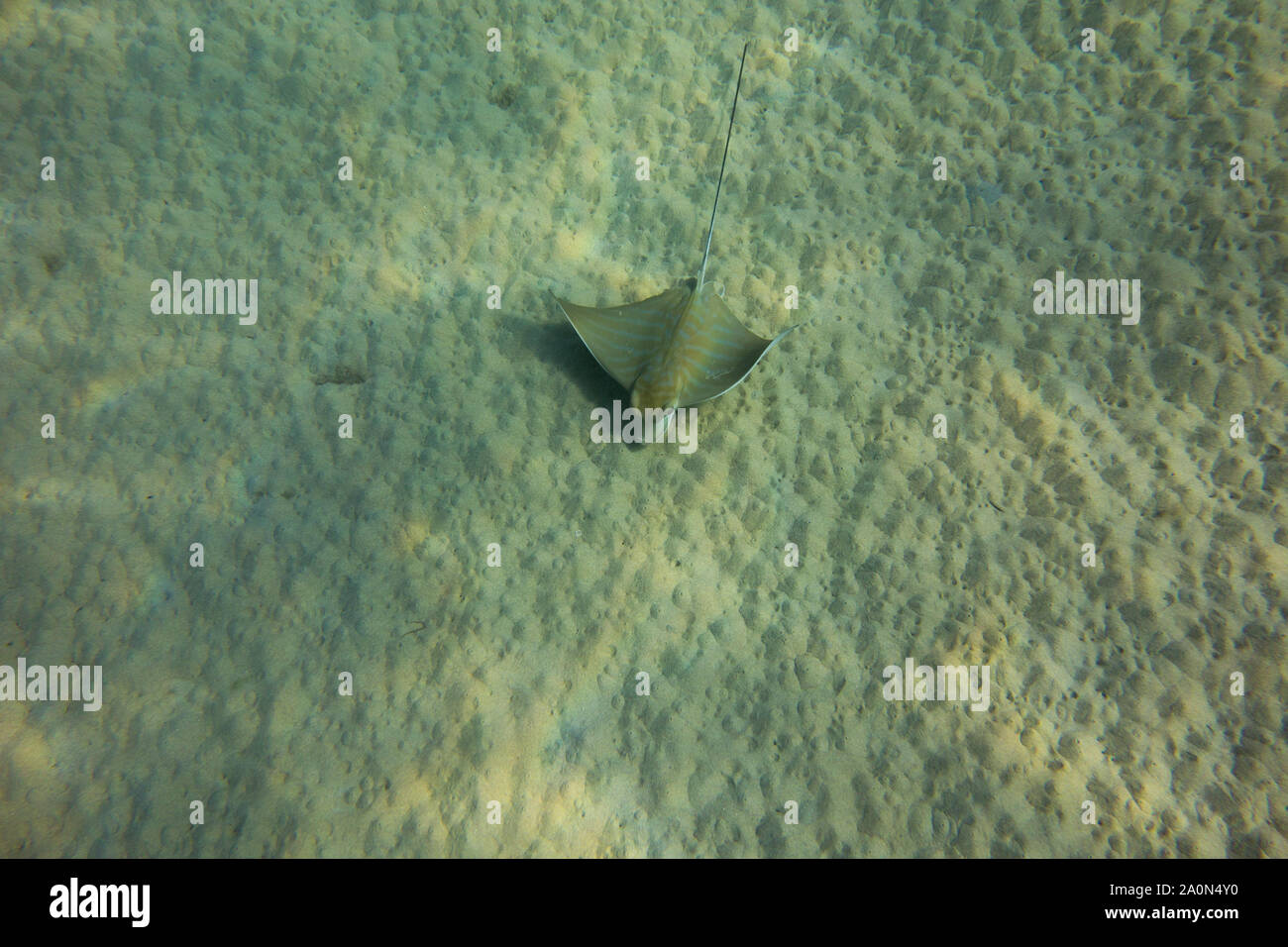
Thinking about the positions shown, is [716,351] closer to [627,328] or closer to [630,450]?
[627,328]

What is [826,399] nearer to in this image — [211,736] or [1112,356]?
[1112,356]

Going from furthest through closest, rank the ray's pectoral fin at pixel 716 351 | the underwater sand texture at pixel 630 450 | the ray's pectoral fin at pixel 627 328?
1. the ray's pectoral fin at pixel 627 328
2. the ray's pectoral fin at pixel 716 351
3. the underwater sand texture at pixel 630 450

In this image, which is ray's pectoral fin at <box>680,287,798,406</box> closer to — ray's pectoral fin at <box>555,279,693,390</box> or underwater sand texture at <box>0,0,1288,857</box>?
ray's pectoral fin at <box>555,279,693,390</box>

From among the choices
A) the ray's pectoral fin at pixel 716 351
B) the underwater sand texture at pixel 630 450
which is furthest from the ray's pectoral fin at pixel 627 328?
the underwater sand texture at pixel 630 450

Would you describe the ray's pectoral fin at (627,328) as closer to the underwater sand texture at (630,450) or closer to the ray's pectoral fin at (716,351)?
the ray's pectoral fin at (716,351)

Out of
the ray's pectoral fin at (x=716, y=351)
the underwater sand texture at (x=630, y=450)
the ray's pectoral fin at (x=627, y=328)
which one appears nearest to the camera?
the underwater sand texture at (x=630, y=450)

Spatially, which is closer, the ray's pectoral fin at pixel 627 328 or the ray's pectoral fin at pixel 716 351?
the ray's pectoral fin at pixel 716 351

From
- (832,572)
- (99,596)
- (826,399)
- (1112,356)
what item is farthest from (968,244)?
(99,596)
